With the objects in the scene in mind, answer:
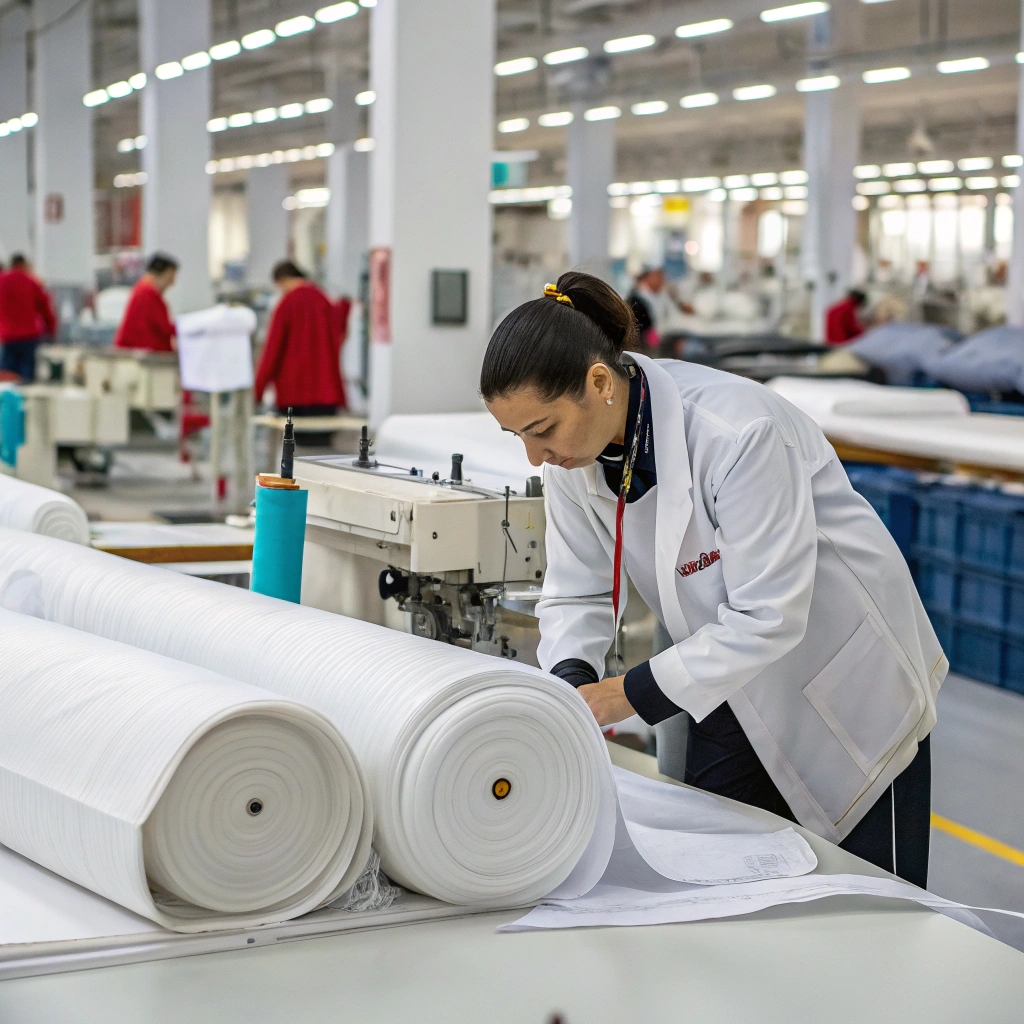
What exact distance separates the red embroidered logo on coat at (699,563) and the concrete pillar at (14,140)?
1543 centimetres

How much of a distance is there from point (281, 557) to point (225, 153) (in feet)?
84.8

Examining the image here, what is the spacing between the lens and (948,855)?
11.4 feet

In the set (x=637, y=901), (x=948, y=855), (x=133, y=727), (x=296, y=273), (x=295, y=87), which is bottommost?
(x=948, y=855)

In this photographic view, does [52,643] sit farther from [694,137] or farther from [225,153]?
[225,153]

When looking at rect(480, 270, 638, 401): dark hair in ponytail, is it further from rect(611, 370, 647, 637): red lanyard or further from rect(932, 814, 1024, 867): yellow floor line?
rect(932, 814, 1024, 867): yellow floor line

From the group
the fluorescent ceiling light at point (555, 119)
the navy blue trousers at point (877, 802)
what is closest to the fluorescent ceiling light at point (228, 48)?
the fluorescent ceiling light at point (555, 119)

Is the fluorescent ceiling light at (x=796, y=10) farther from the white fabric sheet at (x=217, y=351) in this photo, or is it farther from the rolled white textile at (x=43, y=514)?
the rolled white textile at (x=43, y=514)

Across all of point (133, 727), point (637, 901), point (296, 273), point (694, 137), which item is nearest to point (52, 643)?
point (133, 727)

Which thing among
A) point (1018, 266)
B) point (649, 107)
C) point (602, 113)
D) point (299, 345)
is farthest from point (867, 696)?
point (602, 113)

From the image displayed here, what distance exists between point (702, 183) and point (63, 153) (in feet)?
38.5

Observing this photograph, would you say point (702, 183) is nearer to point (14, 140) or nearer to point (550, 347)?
point (14, 140)

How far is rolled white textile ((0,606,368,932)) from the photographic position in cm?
147

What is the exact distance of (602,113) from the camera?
57.9ft

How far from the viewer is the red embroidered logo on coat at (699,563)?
6.22ft
